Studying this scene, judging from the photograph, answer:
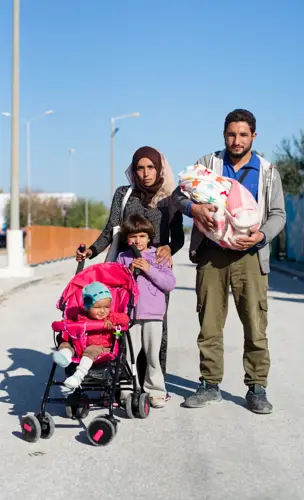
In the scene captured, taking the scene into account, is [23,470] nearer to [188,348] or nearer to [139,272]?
[139,272]

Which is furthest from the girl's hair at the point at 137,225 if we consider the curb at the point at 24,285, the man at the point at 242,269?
the curb at the point at 24,285

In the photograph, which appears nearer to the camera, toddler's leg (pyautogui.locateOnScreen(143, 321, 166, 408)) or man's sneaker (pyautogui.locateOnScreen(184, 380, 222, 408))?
toddler's leg (pyautogui.locateOnScreen(143, 321, 166, 408))

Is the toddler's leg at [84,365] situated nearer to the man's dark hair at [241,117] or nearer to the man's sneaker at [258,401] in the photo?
the man's sneaker at [258,401]

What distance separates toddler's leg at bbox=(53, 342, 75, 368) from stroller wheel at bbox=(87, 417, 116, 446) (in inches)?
14.9

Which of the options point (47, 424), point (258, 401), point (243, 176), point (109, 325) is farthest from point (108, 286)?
point (258, 401)

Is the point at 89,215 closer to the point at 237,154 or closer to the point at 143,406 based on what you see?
the point at 237,154

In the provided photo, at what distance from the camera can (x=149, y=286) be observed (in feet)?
17.3

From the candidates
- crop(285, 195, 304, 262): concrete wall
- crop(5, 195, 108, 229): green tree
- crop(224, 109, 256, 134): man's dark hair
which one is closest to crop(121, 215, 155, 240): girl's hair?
crop(224, 109, 256, 134): man's dark hair

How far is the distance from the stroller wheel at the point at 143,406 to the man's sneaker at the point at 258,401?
2.42ft

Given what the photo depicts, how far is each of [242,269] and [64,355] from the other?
4.68ft

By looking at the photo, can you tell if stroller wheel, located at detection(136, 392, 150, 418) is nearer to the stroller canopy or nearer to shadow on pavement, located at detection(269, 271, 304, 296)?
the stroller canopy

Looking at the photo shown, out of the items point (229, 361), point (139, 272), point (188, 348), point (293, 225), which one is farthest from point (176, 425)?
point (293, 225)

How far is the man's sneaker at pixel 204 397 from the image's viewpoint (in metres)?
5.53

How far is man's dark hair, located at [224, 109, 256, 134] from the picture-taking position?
207 inches
